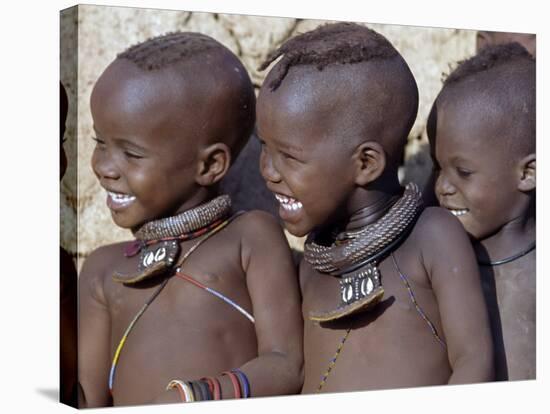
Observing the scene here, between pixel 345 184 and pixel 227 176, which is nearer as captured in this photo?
pixel 345 184

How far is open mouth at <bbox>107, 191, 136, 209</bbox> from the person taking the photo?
3440mm

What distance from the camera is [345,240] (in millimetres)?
3516

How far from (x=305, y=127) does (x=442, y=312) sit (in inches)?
29.1

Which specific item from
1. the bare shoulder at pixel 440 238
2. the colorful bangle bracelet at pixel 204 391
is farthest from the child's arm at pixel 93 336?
the bare shoulder at pixel 440 238

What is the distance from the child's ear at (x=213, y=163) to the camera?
3.48 meters

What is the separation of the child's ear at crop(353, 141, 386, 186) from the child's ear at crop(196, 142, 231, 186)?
1.42ft

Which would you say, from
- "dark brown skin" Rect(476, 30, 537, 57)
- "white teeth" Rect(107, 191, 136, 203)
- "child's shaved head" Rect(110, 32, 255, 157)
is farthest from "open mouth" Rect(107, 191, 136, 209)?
"dark brown skin" Rect(476, 30, 537, 57)

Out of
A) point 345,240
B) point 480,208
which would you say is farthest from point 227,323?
point 480,208

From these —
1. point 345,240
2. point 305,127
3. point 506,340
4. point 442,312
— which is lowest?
point 506,340

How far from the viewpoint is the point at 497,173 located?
3.68 meters

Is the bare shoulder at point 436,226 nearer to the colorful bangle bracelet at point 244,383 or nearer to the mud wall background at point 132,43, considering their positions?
the mud wall background at point 132,43

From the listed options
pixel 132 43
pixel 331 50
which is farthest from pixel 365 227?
pixel 132 43

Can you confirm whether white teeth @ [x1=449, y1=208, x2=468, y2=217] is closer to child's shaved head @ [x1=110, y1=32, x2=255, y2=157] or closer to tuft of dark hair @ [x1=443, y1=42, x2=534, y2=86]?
tuft of dark hair @ [x1=443, y1=42, x2=534, y2=86]

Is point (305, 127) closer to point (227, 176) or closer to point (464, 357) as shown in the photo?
point (227, 176)
